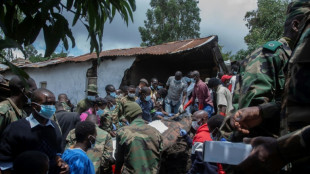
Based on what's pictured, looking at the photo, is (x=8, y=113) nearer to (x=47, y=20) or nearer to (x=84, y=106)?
(x=47, y=20)

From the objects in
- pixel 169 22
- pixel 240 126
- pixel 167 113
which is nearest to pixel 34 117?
pixel 240 126

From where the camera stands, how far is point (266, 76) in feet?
6.91

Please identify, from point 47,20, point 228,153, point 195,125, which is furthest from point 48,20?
point 195,125

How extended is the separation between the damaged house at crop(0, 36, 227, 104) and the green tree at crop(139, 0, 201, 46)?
47.3ft

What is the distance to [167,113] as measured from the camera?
911cm

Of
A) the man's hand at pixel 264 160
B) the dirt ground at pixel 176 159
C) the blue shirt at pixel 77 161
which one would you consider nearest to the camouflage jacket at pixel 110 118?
the dirt ground at pixel 176 159

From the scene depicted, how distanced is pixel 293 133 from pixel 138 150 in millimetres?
2997

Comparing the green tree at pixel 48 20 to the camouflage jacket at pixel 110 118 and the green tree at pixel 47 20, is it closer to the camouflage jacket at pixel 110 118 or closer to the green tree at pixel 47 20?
the green tree at pixel 47 20

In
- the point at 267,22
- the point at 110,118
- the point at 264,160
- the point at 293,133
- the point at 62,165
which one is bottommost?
the point at 110,118

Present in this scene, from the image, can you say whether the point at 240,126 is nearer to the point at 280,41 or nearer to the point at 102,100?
the point at 280,41

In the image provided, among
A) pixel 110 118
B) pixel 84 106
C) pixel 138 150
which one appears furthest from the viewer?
pixel 84 106

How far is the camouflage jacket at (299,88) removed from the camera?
1.40m

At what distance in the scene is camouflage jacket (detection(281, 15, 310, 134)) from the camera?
55.2 inches

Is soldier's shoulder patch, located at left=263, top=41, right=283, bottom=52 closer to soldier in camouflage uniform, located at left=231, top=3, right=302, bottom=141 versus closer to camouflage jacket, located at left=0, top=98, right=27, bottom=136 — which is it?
soldier in camouflage uniform, located at left=231, top=3, right=302, bottom=141
